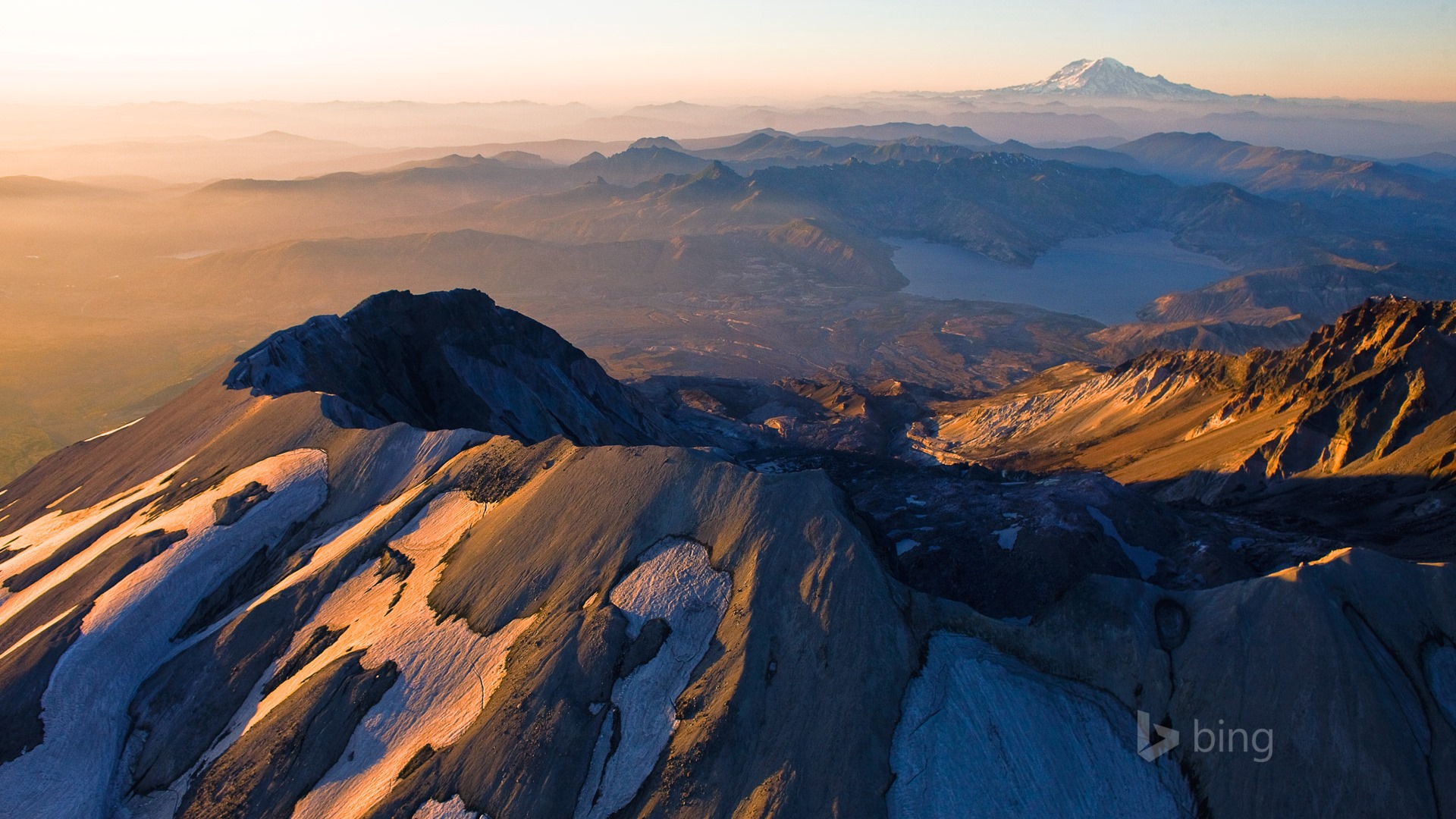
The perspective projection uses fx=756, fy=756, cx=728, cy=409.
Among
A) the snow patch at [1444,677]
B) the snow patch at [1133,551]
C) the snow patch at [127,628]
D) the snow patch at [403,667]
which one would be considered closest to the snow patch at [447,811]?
the snow patch at [403,667]

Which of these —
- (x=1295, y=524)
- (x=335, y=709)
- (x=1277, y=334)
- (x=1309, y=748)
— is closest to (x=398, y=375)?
(x=335, y=709)

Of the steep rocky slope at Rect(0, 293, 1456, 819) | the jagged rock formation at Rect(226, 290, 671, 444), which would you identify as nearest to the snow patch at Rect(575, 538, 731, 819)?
the steep rocky slope at Rect(0, 293, 1456, 819)

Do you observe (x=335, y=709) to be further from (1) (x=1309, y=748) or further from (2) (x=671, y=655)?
(1) (x=1309, y=748)

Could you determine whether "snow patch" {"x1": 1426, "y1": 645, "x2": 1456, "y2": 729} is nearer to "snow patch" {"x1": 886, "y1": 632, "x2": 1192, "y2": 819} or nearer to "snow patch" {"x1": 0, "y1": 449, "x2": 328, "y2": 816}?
"snow patch" {"x1": 886, "y1": 632, "x2": 1192, "y2": 819}

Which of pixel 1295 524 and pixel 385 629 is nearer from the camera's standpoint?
pixel 385 629

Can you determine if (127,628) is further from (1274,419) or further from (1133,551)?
(1274,419)

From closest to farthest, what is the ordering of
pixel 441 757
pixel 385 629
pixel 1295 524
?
pixel 441 757 < pixel 385 629 < pixel 1295 524

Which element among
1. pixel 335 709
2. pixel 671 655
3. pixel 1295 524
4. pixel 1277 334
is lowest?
pixel 1277 334
